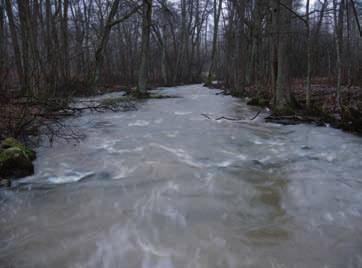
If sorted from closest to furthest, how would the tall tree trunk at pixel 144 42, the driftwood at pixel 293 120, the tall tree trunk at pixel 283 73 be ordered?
the driftwood at pixel 293 120 → the tall tree trunk at pixel 283 73 → the tall tree trunk at pixel 144 42

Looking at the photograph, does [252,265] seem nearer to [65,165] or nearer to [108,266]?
[108,266]

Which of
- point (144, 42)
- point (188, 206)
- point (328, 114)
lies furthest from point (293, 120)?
point (144, 42)

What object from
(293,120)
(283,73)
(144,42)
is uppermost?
(144,42)

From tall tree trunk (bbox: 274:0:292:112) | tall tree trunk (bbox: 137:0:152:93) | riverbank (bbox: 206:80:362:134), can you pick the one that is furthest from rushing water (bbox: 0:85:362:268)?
tall tree trunk (bbox: 137:0:152:93)

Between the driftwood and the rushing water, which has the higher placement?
the driftwood

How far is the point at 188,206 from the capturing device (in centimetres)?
426

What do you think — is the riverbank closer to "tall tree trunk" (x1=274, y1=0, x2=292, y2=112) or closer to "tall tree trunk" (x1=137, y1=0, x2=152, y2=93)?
"tall tree trunk" (x1=274, y1=0, x2=292, y2=112)

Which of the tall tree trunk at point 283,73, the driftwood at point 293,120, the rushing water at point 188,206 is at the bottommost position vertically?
the rushing water at point 188,206

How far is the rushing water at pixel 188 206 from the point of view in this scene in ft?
10.6

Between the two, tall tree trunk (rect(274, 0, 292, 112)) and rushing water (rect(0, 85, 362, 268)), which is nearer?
rushing water (rect(0, 85, 362, 268))

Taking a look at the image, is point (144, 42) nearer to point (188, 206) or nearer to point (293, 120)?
point (293, 120)

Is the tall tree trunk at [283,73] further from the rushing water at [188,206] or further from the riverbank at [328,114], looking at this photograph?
the rushing water at [188,206]

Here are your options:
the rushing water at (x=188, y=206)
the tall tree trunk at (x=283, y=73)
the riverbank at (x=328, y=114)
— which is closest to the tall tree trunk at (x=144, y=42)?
the tall tree trunk at (x=283, y=73)

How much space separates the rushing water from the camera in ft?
10.6
